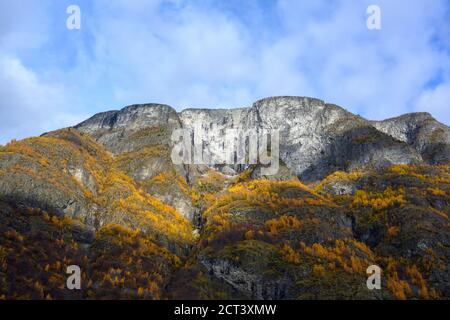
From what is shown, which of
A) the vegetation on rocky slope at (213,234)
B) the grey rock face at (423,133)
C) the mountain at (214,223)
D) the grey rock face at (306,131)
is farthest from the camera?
the grey rock face at (423,133)

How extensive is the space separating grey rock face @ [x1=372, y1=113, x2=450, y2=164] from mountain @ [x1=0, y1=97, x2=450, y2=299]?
151 cm

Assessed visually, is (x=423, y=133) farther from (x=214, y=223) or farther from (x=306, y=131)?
(x=214, y=223)

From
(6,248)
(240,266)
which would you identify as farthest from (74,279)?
(240,266)

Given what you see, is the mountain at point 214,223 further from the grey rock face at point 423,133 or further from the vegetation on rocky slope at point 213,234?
the grey rock face at point 423,133

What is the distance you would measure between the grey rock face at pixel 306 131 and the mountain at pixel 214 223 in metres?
0.94

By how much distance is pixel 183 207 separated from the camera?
353ft

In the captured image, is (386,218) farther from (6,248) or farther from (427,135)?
(427,135)

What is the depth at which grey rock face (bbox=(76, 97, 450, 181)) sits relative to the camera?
439 ft

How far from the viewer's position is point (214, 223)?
85.9 m

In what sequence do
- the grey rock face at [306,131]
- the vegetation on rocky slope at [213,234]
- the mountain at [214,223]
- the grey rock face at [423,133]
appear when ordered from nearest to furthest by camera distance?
1. the vegetation on rocky slope at [213,234]
2. the mountain at [214,223]
3. the grey rock face at [306,131]
4. the grey rock face at [423,133]

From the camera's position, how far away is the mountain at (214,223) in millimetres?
61344

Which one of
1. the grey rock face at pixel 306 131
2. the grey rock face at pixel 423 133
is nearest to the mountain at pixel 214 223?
the grey rock face at pixel 306 131

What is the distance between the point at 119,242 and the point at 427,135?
128 metres

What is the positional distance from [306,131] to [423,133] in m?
45.8
